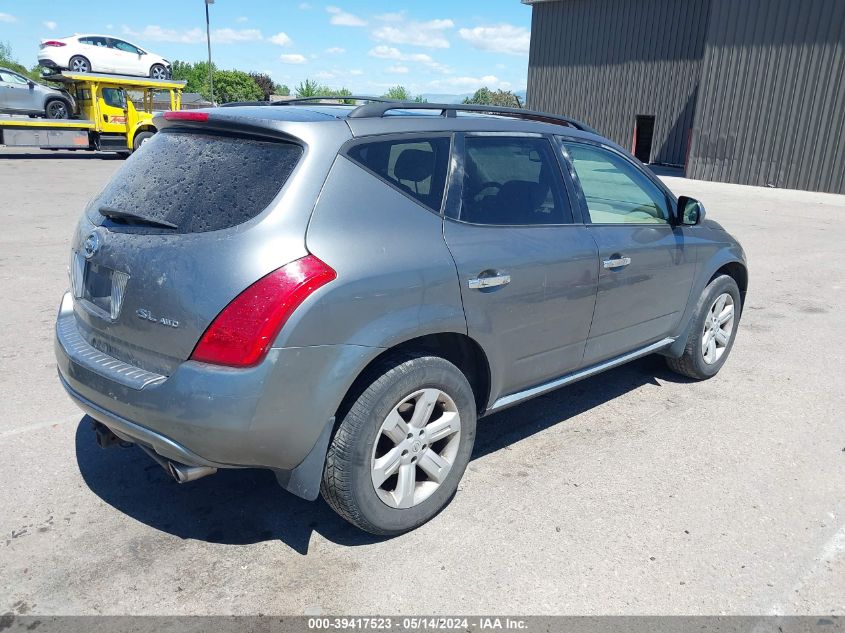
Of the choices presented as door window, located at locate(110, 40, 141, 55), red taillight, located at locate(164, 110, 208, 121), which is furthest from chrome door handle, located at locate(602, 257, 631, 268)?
door window, located at locate(110, 40, 141, 55)

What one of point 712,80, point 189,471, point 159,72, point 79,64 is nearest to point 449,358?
point 189,471

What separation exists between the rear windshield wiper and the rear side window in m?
0.77

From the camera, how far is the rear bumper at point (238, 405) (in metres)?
2.40

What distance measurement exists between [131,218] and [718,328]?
13.1 feet

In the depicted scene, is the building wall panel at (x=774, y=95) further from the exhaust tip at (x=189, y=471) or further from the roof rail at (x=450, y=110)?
the exhaust tip at (x=189, y=471)

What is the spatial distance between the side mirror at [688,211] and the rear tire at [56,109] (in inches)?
931

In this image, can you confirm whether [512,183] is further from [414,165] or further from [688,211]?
[688,211]

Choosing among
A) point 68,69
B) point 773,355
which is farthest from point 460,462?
point 68,69

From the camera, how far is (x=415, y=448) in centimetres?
292

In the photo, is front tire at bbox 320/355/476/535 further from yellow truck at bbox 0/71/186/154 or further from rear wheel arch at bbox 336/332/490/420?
yellow truck at bbox 0/71/186/154

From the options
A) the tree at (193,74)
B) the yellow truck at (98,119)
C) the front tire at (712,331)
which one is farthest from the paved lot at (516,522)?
the tree at (193,74)

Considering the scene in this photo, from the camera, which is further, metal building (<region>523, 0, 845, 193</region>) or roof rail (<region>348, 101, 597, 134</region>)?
metal building (<region>523, 0, 845, 193</region>)

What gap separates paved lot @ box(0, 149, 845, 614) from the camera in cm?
262

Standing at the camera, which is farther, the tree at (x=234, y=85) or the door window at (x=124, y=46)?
the tree at (x=234, y=85)
